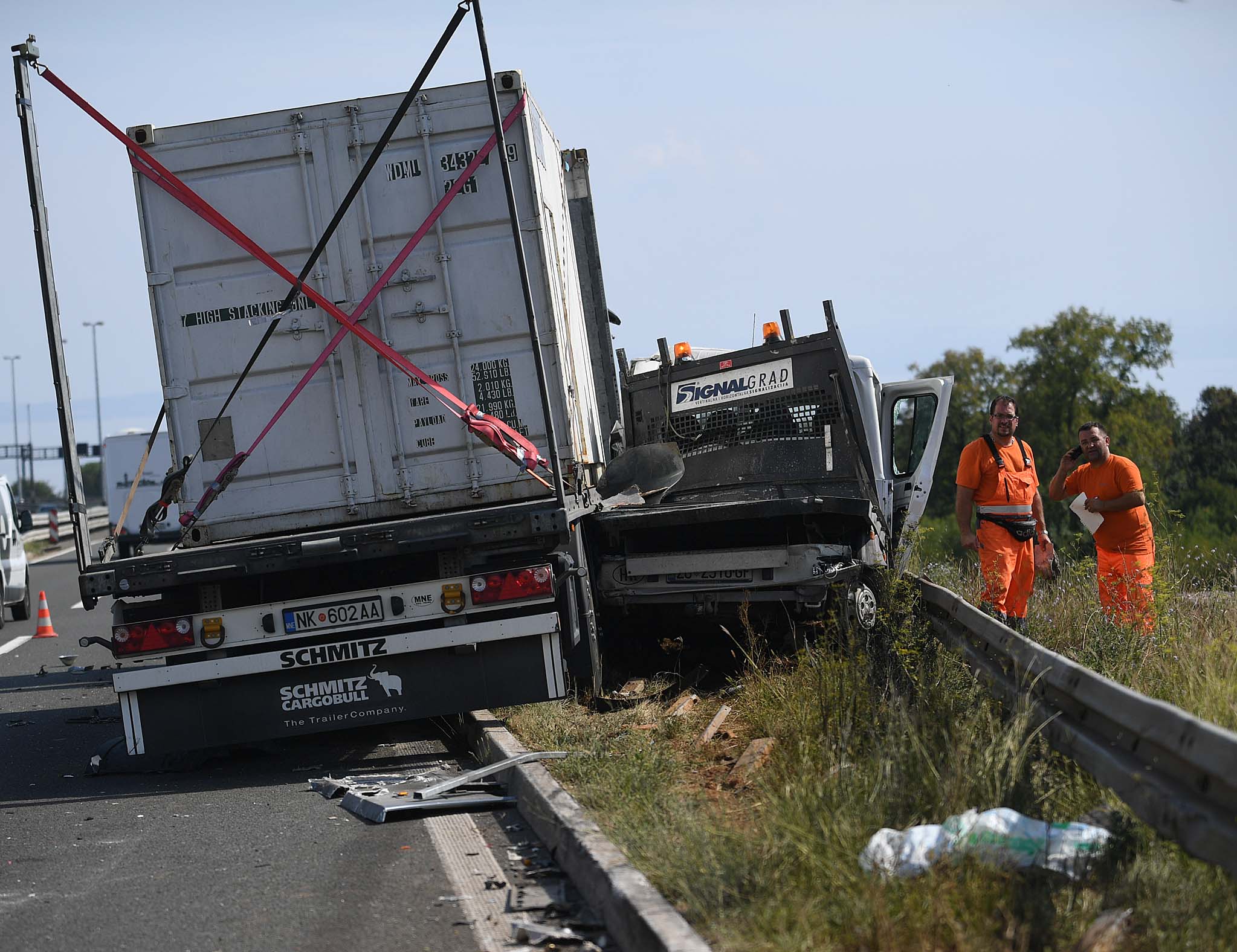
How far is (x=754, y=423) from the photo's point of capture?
9.86m

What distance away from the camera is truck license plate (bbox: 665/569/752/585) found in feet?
28.5

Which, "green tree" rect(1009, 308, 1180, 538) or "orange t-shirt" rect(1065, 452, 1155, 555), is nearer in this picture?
"orange t-shirt" rect(1065, 452, 1155, 555)

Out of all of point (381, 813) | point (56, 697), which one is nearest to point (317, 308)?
point (381, 813)

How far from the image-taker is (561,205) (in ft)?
30.0

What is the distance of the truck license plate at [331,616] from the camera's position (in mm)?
7051

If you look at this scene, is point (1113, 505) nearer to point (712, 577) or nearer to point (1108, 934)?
point (712, 577)

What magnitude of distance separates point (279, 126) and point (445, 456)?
7.10ft

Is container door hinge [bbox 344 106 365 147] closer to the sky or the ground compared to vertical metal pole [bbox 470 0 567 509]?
closer to the sky

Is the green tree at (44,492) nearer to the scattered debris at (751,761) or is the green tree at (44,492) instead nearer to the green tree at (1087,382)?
the green tree at (1087,382)

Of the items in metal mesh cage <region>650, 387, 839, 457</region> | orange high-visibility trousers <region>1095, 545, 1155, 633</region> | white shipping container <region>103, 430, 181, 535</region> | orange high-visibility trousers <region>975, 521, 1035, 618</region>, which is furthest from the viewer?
white shipping container <region>103, 430, 181, 535</region>

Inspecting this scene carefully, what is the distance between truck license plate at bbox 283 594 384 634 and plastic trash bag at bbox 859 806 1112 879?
3818 millimetres

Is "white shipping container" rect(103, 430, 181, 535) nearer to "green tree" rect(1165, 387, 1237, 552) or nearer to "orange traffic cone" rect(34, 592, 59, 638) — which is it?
"orange traffic cone" rect(34, 592, 59, 638)

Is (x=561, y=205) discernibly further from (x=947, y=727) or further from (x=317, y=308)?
(x=947, y=727)

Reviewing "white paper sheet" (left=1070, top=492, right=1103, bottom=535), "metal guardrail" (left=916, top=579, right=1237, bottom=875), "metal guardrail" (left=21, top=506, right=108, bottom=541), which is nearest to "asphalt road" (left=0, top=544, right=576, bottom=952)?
"metal guardrail" (left=916, top=579, right=1237, bottom=875)
